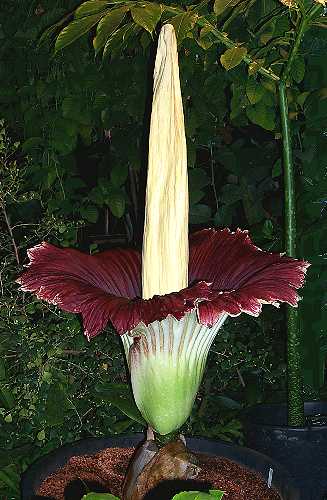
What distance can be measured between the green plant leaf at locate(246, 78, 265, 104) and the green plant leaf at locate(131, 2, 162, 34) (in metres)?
0.30

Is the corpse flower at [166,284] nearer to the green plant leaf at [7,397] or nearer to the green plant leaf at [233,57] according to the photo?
the green plant leaf at [233,57]

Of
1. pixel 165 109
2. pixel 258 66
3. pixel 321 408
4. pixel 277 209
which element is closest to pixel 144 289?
pixel 165 109

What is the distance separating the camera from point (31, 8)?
1850 mm

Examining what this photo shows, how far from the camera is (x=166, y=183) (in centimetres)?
93

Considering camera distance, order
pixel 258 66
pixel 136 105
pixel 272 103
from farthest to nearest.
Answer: pixel 136 105 → pixel 272 103 → pixel 258 66

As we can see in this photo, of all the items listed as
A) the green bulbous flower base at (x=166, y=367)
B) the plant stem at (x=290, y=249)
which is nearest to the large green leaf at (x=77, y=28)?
the plant stem at (x=290, y=249)

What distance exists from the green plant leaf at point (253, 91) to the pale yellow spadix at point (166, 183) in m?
0.44

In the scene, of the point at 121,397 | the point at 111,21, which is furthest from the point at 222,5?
the point at 121,397

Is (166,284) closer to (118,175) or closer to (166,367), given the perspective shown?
(166,367)

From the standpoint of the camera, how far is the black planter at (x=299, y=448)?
1392 mm

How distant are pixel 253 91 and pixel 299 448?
2.38 ft

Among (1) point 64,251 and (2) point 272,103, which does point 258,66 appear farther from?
(1) point 64,251

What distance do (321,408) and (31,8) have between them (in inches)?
50.4

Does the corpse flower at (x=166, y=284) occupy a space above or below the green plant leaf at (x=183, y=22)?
below
